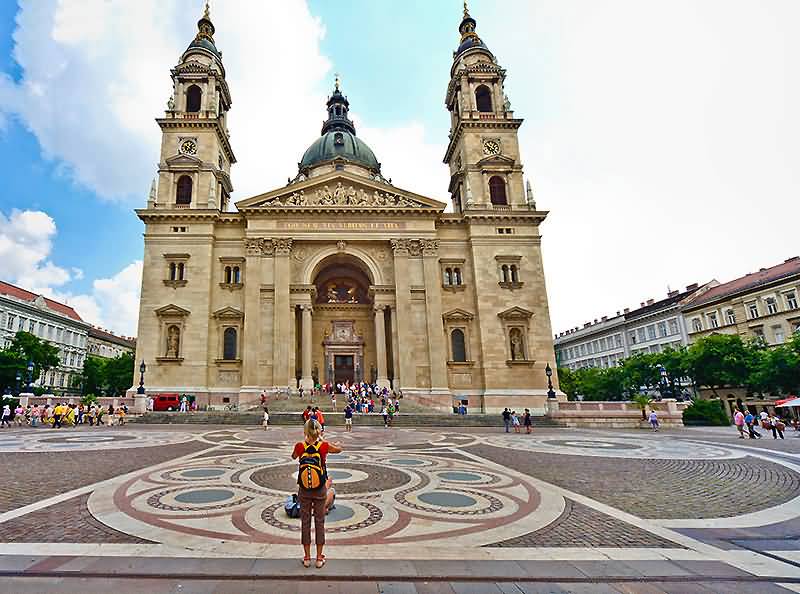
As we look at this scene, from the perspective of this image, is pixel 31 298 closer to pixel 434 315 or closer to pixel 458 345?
pixel 434 315

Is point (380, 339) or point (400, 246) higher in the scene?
point (400, 246)

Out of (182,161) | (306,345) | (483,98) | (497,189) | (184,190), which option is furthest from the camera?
(483,98)

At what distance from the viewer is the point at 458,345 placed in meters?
37.6

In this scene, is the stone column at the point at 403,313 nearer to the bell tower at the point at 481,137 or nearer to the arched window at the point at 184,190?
the bell tower at the point at 481,137

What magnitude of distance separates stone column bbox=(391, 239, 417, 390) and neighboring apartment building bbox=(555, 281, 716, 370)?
35118 millimetres

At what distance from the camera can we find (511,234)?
39594 millimetres

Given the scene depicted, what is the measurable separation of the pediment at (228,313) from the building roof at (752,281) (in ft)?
172

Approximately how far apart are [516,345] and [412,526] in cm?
3282

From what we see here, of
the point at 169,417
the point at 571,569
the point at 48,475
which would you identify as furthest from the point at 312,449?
the point at 169,417

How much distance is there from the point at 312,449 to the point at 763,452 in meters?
16.7

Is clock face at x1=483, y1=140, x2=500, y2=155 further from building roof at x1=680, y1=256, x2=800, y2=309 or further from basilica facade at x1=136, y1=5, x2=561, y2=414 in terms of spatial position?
building roof at x1=680, y1=256, x2=800, y2=309

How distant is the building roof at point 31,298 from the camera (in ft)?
173

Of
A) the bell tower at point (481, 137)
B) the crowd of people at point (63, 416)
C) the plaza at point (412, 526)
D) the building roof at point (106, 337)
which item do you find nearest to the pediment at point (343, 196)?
the bell tower at point (481, 137)

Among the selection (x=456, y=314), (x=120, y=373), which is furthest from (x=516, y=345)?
(x=120, y=373)
